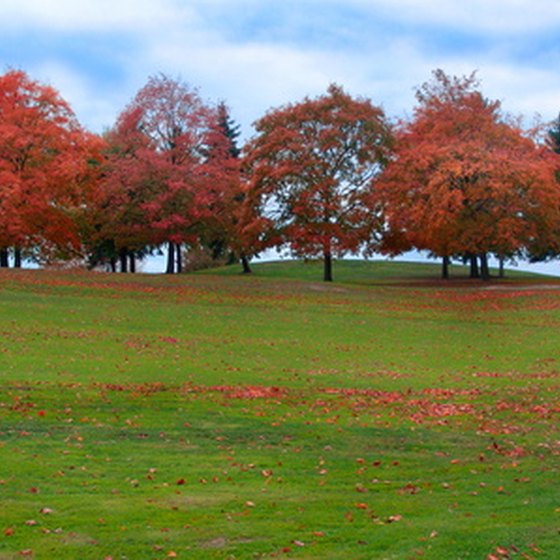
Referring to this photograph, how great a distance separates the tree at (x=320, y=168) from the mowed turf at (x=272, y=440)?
20.2 meters

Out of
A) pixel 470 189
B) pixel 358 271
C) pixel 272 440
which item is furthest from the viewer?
pixel 358 271

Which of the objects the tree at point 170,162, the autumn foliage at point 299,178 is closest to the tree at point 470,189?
the autumn foliage at point 299,178

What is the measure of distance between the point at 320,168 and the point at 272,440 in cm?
3975

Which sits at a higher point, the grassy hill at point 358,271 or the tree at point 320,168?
the tree at point 320,168

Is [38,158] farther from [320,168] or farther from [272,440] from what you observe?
[272,440]

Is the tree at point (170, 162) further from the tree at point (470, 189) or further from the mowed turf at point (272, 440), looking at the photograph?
the mowed turf at point (272, 440)

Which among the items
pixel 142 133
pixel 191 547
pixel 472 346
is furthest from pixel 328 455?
pixel 142 133

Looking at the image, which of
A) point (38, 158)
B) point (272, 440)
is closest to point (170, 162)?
point (38, 158)

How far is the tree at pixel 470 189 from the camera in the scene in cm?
4912

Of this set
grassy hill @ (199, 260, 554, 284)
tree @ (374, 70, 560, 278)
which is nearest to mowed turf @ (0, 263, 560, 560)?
tree @ (374, 70, 560, 278)

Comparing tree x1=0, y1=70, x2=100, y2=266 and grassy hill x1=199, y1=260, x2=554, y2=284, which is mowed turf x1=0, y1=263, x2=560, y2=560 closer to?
tree x1=0, y1=70, x2=100, y2=266

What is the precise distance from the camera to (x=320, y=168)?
50969 millimetres

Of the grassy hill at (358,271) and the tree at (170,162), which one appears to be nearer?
the tree at (170,162)

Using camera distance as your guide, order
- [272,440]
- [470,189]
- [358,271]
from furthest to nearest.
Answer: [358,271] < [470,189] < [272,440]
